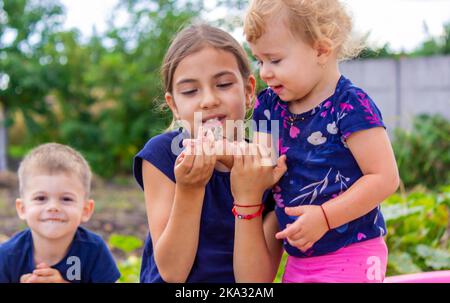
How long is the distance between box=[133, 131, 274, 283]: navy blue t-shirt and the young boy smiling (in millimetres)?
400

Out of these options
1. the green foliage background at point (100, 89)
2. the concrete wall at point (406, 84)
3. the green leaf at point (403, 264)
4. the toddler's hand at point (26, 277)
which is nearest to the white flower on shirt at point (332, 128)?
the toddler's hand at point (26, 277)

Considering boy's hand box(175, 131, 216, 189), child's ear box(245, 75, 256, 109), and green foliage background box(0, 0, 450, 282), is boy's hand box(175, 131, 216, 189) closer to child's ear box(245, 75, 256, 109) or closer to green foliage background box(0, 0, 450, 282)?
child's ear box(245, 75, 256, 109)

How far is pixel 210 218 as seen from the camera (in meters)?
1.76

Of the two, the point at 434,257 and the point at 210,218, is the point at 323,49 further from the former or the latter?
the point at 434,257

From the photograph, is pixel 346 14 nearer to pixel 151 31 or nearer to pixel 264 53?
pixel 264 53

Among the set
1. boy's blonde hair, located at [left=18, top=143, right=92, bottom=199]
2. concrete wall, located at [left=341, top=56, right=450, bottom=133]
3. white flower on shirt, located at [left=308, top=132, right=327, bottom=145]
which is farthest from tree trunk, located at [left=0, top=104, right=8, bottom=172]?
white flower on shirt, located at [left=308, top=132, right=327, bottom=145]

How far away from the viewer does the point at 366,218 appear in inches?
61.5

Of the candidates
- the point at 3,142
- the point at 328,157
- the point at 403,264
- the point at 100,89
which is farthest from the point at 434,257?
the point at 3,142

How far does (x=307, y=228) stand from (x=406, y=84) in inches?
275

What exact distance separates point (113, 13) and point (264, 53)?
33.1 feet

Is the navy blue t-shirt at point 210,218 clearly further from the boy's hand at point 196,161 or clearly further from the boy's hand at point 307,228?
the boy's hand at point 307,228

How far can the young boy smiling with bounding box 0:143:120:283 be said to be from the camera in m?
2.05

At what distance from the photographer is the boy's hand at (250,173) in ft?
5.10
